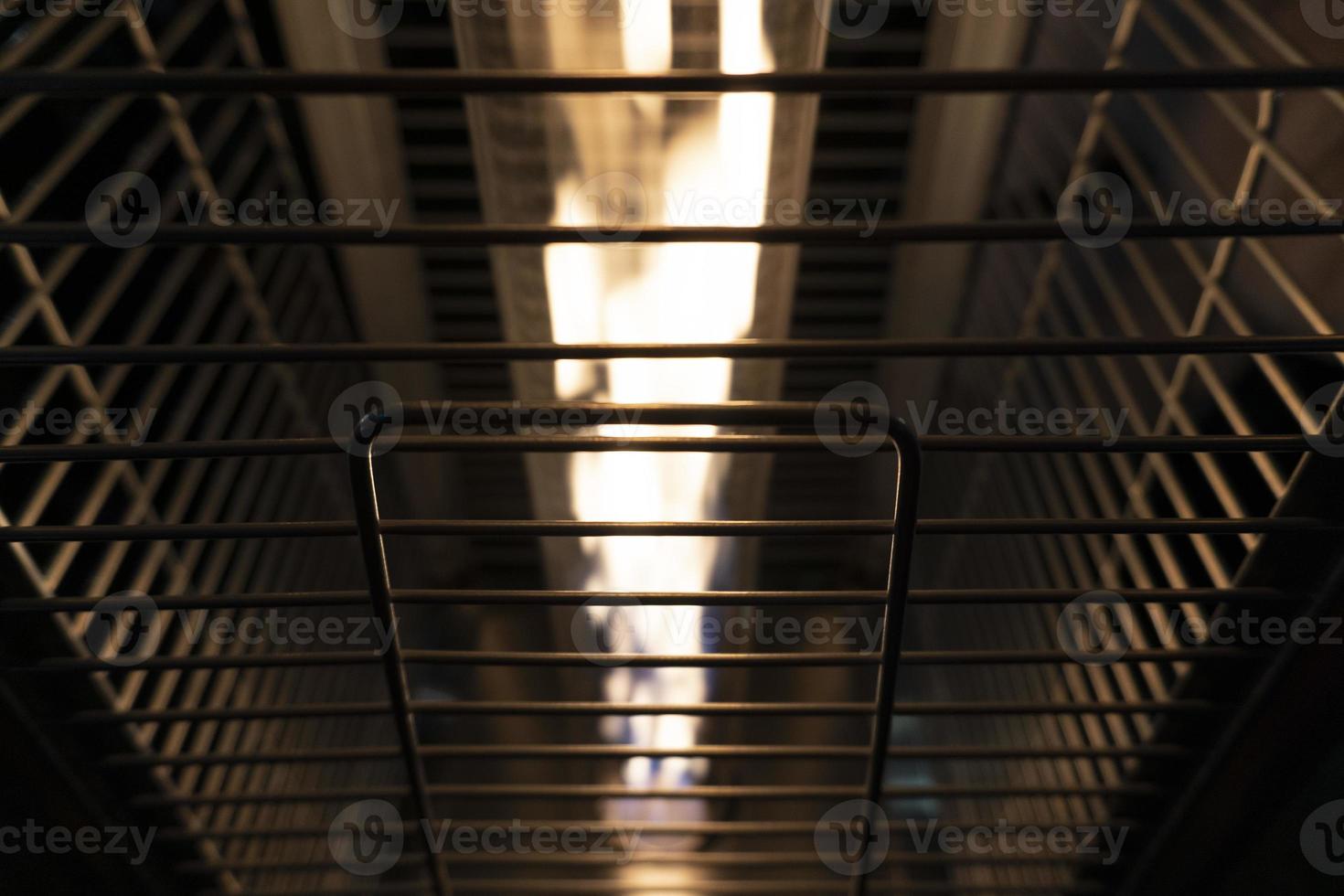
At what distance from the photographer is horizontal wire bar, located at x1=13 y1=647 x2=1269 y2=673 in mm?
656

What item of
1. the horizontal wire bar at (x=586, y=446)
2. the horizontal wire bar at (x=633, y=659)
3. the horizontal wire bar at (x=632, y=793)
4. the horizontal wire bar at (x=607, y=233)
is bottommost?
the horizontal wire bar at (x=632, y=793)

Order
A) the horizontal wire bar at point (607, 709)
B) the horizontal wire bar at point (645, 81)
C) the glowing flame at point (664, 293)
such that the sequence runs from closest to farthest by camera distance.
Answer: the horizontal wire bar at point (645, 81) < the horizontal wire bar at point (607, 709) < the glowing flame at point (664, 293)

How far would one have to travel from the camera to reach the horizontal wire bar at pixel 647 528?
58 centimetres

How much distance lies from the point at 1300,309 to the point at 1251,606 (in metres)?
0.22

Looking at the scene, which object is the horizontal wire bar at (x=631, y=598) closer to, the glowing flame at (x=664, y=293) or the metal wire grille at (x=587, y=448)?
the metal wire grille at (x=587, y=448)

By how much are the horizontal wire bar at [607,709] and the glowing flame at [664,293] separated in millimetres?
243

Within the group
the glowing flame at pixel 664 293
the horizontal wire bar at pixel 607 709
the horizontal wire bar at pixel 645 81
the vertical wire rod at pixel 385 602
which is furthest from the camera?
the glowing flame at pixel 664 293

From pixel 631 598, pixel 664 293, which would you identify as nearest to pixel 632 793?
pixel 631 598

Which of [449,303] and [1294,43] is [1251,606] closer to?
[1294,43]

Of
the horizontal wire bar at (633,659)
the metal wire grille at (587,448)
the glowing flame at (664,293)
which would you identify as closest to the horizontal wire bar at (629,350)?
the metal wire grille at (587,448)

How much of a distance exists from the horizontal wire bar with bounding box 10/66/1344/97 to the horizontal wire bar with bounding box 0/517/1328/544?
0.26 meters

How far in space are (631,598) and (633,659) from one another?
7cm

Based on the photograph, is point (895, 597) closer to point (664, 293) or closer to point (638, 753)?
point (638, 753)

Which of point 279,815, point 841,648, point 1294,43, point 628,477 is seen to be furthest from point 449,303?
point 1294,43
